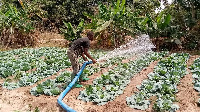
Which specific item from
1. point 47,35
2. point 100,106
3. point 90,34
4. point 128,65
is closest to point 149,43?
point 128,65

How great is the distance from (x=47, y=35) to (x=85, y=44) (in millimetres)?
11480

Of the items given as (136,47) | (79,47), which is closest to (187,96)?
(79,47)

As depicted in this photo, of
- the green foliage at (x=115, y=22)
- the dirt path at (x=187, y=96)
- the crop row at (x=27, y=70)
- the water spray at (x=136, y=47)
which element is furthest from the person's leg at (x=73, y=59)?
the green foliage at (x=115, y=22)

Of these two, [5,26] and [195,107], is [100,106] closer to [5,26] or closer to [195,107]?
[195,107]

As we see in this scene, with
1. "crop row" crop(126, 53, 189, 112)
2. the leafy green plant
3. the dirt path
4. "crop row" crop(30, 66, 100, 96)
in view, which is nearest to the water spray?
"crop row" crop(126, 53, 189, 112)

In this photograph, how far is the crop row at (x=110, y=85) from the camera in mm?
5054

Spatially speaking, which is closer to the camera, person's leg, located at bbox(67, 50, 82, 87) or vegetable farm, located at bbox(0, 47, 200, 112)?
vegetable farm, located at bbox(0, 47, 200, 112)

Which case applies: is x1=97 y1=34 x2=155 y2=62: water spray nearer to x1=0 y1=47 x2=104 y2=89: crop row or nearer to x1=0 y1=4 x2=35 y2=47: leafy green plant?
x1=0 y1=47 x2=104 y2=89: crop row

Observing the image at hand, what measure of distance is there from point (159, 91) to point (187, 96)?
0.64 metres

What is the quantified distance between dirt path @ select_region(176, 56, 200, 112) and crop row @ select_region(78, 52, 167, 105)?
55.0 inches

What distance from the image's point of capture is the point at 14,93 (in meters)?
5.71

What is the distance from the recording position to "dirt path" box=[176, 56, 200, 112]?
176 inches

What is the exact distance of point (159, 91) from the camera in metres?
5.14

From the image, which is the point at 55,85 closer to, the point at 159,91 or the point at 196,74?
the point at 159,91
